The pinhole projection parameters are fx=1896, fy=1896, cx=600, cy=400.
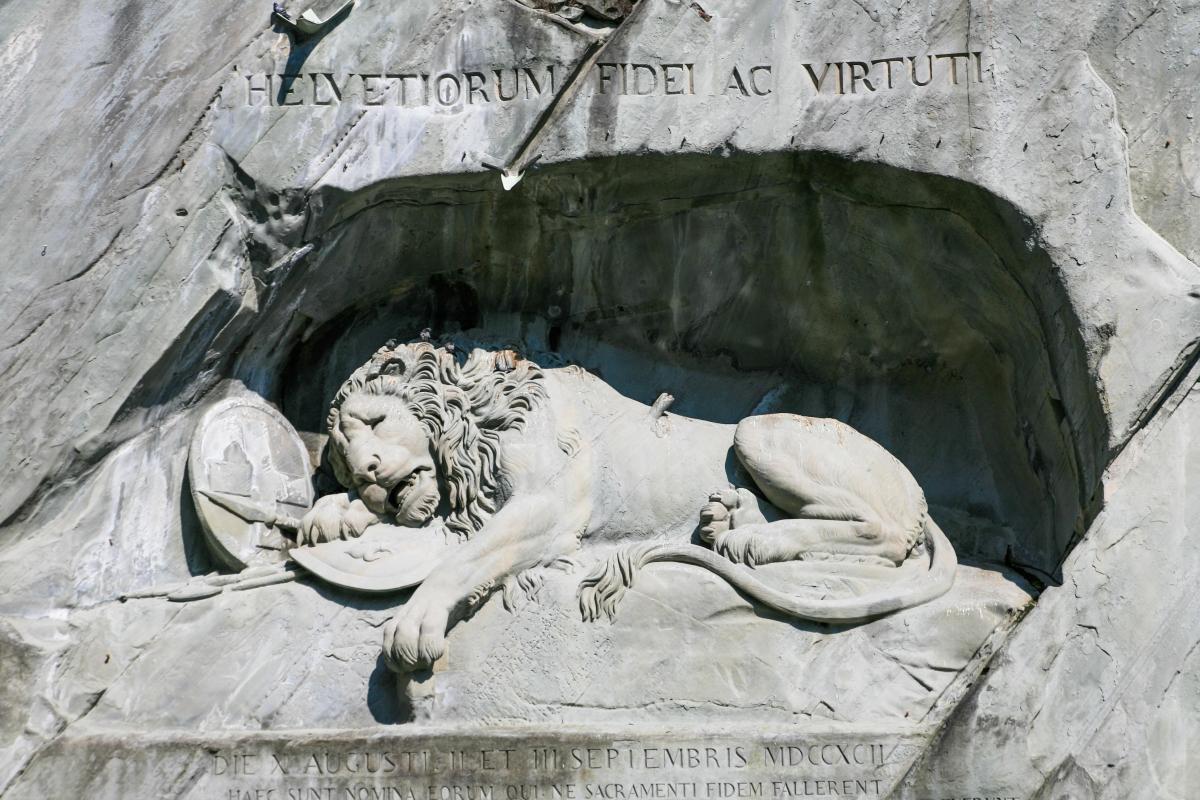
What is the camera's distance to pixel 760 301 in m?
6.77

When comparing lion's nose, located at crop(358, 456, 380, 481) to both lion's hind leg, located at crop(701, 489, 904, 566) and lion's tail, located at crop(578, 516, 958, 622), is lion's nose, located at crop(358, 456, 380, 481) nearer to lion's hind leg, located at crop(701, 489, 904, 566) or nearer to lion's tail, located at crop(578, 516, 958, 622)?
lion's tail, located at crop(578, 516, 958, 622)

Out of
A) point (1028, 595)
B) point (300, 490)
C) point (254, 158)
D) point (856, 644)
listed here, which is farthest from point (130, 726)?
A: point (1028, 595)

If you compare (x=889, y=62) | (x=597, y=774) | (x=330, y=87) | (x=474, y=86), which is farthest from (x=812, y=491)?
(x=330, y=87)

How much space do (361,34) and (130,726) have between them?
2446mm

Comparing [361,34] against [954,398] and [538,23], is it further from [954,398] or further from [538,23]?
[954,398]

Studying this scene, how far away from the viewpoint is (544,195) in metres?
6.54

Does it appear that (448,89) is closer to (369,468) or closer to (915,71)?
(369,468)

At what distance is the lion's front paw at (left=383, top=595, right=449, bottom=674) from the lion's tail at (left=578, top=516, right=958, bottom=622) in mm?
495

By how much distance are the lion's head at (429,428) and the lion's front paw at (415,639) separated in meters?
0.47

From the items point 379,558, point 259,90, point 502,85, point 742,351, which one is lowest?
point 379,558

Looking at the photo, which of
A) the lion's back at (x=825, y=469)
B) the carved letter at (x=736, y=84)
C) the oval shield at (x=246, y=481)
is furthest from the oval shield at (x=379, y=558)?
the carved letter at (x=736, y=84)

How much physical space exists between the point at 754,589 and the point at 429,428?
131 centimetres

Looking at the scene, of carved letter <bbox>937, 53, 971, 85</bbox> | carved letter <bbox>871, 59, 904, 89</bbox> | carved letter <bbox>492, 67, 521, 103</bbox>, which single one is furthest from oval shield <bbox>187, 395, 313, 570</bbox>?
carved letter <bbox>937, 53, 971, 85</bbox>

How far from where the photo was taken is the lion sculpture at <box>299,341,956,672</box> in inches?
248
